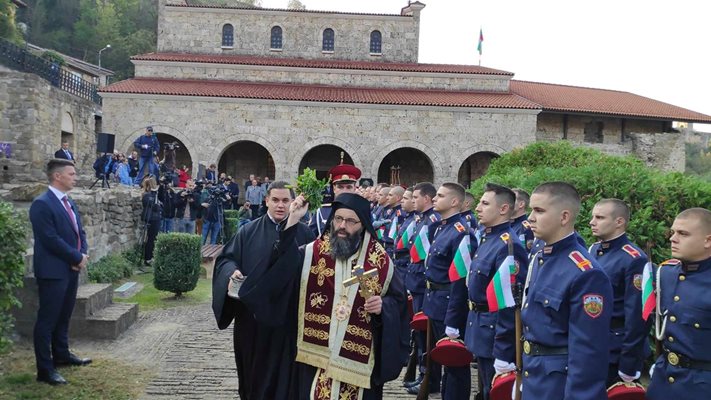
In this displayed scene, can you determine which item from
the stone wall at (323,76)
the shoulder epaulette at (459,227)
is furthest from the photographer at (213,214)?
the stone wall at (323,76)

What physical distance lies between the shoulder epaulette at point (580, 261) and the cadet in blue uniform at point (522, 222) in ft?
9.94

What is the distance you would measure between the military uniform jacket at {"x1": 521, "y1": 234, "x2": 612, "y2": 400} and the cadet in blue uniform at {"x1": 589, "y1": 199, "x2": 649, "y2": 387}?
2.72 feet

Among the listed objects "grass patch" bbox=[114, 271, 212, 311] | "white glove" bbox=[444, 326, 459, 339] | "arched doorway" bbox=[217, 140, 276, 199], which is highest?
"arched doorway" bbox=[217, 140, 276, 199]

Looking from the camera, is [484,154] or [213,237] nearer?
[213,237]

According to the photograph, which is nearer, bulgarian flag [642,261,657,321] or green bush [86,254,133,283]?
bulgarian flag [642,261,657,321]

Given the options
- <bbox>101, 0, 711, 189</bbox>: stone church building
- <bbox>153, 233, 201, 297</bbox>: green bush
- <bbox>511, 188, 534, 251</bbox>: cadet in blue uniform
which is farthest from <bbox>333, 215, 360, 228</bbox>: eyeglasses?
<bbox>101, 0, 711, 189</bbox>: stone church building

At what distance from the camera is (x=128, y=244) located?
12.6 meters

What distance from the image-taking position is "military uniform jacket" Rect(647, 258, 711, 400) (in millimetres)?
3012

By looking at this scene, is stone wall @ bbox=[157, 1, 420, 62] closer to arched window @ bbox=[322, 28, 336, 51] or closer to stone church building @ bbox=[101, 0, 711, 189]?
stone church building @ bbox=[101, 0, 711, 189]

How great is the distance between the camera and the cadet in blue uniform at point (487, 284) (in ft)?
13.0

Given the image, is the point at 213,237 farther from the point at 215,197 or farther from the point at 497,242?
the point at 497,242

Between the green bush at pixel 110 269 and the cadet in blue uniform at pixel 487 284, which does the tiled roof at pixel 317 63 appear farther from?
the cadet in blue uniform at pixel 487 284

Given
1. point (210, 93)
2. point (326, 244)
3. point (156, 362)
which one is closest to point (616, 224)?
point (326, 244)

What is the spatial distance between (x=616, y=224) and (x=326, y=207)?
377 centimetres
